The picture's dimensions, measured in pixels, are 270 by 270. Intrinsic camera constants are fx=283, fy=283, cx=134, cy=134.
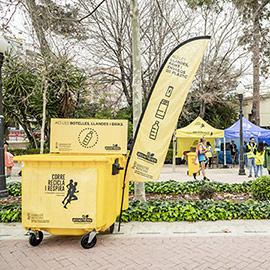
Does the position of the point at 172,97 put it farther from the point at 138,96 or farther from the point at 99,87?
the point at 99,87

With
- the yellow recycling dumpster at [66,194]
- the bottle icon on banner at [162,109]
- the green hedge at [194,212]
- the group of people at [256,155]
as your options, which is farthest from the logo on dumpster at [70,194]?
the group of people at [256,155]

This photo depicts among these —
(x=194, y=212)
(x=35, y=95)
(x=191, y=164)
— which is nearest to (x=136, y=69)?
(x=194, y=212)

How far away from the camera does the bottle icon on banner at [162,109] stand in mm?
4672

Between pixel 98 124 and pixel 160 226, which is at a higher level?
pixel 98 124

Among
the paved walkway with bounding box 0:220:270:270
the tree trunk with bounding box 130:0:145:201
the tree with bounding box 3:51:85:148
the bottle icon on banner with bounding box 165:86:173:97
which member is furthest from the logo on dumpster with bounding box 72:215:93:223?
the tree with bounding box 3:51:85:148

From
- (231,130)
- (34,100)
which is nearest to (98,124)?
(231,130)

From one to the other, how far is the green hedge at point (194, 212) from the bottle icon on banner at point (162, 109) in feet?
6.26

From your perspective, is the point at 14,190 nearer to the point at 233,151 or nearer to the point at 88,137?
the point at 88,137

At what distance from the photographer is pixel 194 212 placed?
17.5ft

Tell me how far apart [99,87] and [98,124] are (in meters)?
15.4

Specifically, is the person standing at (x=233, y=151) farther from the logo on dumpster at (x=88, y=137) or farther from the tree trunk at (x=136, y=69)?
the logo on dumpster at (x=88, y=137)

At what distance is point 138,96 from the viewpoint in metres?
6.34

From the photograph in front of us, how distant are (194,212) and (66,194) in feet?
8.34

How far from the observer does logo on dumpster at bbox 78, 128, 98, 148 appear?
499cm
